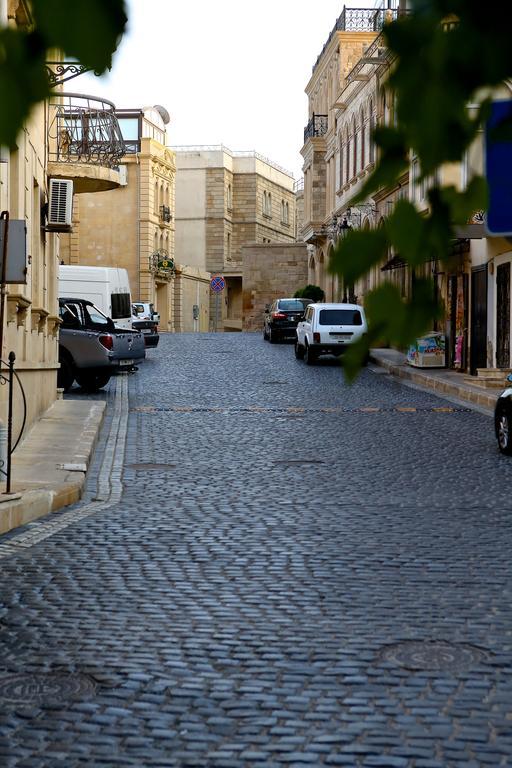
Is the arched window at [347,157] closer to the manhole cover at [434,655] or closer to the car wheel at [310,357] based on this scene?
the car wheel at [310,357]

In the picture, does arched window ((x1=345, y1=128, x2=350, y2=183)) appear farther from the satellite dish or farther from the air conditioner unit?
the air conditioner unit

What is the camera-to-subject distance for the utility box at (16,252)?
10633mm

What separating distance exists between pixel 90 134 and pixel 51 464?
1003 cm

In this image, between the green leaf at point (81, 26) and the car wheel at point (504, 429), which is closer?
the green leaf at point (81, 26)

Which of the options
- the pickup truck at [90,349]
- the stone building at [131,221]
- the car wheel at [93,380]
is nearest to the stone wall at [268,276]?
the stone building at [131,221]

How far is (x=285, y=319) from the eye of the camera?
1620 inches

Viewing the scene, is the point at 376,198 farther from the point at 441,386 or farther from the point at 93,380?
the point at 441,386

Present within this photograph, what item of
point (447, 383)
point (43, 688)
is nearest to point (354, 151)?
point (447, 383)

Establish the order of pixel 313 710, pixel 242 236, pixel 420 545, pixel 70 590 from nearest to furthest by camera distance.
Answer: pixel 313 710 → pixel 70 590 → pixel 420 545 → pixel 242 236

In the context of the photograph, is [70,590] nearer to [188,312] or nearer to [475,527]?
[475,527]

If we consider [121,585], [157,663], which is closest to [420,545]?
[121,585]

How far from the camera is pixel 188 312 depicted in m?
80.9

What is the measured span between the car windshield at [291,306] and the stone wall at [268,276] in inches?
1107

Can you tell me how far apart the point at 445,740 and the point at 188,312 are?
7710 centimetres
